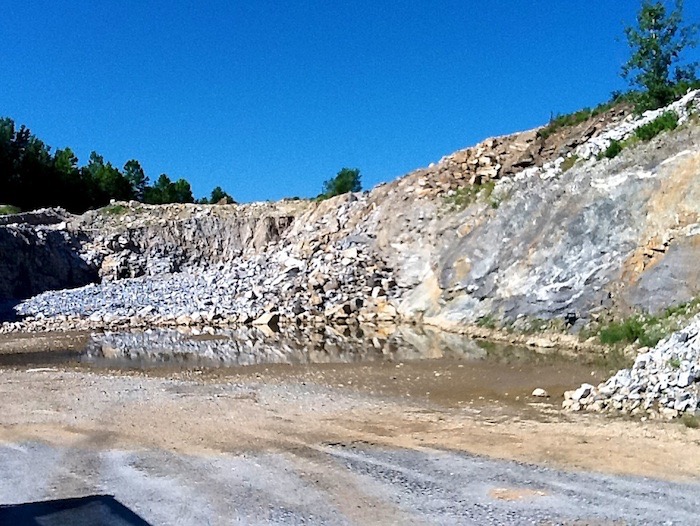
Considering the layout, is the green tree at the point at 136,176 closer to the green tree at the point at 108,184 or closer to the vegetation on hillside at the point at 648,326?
the green tree at the point at 108,184

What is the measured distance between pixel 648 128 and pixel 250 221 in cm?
2680

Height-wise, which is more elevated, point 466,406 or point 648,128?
point 648,128

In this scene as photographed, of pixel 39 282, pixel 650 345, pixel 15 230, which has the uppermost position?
pixel 15 230

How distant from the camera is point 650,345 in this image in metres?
15.0

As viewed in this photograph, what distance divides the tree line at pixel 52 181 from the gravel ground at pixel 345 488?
166 ft

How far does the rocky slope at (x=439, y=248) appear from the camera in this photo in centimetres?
1852

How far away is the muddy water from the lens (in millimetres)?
14102

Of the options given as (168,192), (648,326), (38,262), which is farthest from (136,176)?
(648,326)

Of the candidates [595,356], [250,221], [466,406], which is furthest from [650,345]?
[250,221]

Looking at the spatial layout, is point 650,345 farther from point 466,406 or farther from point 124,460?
point 124,460

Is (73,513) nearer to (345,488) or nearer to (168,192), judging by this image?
(345,488)

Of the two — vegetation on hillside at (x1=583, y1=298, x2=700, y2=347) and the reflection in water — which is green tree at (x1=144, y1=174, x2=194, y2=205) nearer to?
the reflection in water

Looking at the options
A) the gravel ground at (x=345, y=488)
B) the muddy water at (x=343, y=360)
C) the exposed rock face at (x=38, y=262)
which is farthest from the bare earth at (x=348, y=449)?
the exposed rock face at (x=38, y=262)

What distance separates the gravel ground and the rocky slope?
9797 millimetres
